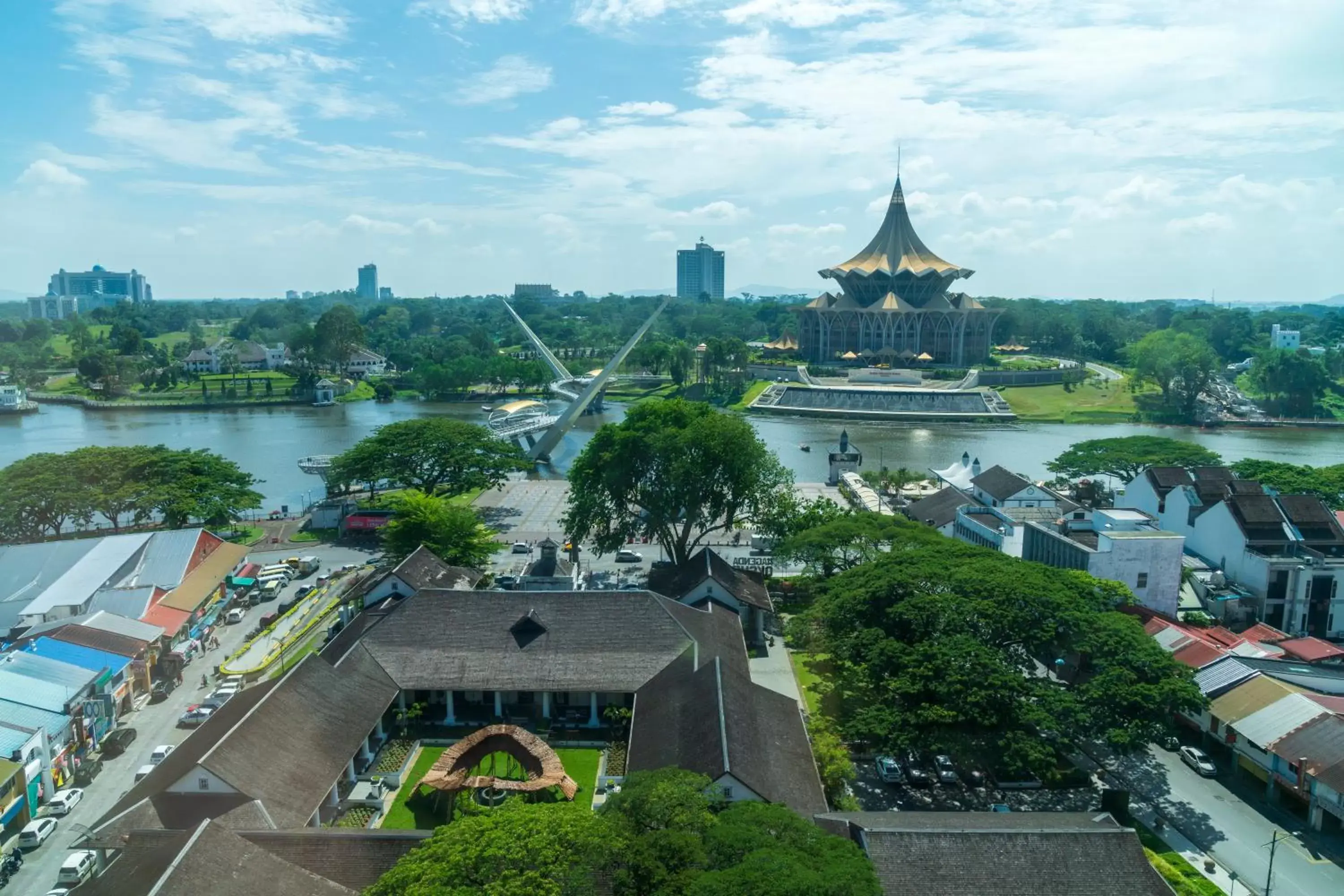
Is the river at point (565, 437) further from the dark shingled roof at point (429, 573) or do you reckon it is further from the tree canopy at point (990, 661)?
the tree canopy at point (990, 661)

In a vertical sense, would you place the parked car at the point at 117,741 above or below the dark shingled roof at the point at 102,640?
below

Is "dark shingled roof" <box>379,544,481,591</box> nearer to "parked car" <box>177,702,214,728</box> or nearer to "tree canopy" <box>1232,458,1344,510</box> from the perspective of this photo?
"parked car" <box>177,702,214,728</box>

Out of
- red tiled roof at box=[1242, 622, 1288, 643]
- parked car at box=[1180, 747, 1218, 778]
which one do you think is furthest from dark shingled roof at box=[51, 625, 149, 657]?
red tiled roof at box=[1242, 622, 1288, 643]

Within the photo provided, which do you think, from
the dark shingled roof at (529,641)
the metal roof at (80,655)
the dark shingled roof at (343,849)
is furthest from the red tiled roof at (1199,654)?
the metal roof at (80,655)

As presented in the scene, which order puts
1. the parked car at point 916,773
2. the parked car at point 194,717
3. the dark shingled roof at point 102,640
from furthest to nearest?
1. the dark shingled roof at point 102,640
2. the parked car at point 194,717
3. the parked car at point 916,773

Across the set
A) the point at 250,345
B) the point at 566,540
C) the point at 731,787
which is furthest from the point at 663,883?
the point at 250,345

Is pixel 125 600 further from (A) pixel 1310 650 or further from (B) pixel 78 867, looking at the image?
(A) pixel 1310 650
